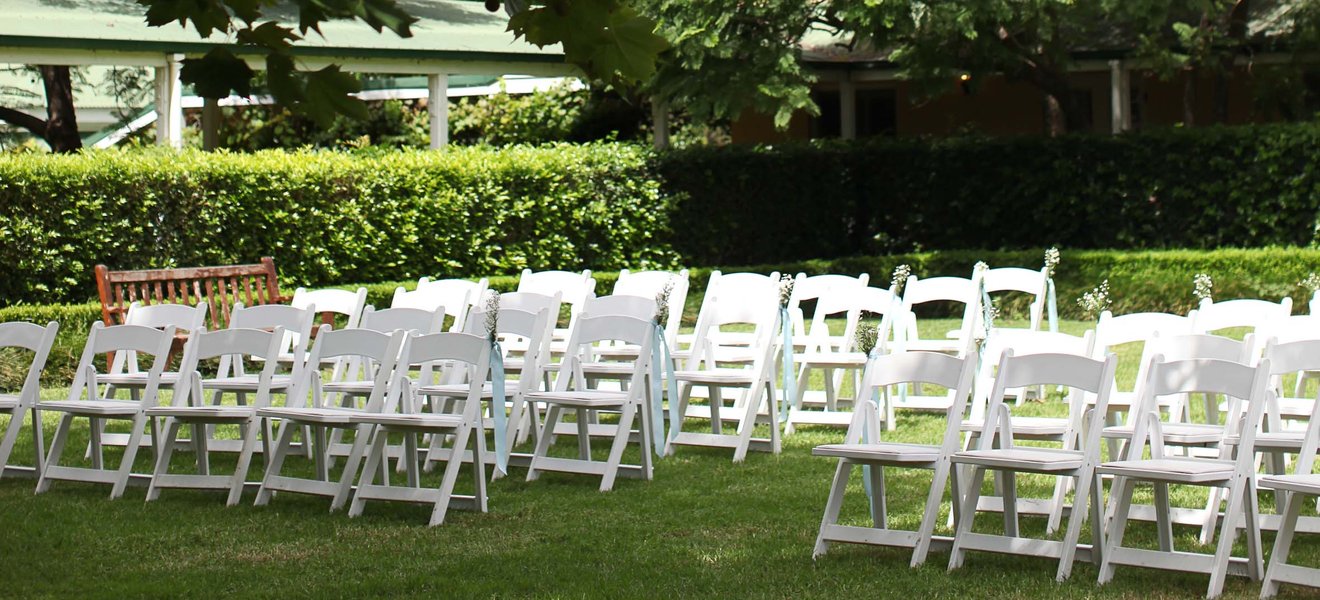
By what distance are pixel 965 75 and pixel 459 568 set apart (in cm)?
1394

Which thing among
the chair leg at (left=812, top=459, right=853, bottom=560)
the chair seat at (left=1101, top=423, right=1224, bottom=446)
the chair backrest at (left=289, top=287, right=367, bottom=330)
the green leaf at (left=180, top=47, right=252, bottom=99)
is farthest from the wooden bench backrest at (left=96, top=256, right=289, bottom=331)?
the green leaf at (left=180, top=47, right=252, bottom=99)

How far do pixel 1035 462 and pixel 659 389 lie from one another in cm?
338

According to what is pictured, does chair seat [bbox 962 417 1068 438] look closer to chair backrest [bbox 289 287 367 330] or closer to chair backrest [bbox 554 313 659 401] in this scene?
chair backrest [bbox 554 313 659 401]

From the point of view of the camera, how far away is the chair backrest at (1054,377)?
21.1ft

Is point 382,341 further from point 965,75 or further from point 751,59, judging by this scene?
point 965,75

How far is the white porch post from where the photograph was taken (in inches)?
680

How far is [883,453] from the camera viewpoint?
651 centimetres

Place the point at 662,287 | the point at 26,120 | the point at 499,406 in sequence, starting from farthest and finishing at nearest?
the point at 26,120, the point at 662,287, the point at 499,406

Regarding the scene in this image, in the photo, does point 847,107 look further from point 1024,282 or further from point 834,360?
point 834,360

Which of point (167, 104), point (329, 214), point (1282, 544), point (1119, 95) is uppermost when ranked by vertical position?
point (1119, 95)

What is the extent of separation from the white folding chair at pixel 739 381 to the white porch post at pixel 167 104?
27.7ft

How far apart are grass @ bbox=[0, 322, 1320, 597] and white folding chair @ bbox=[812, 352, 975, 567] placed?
115mm

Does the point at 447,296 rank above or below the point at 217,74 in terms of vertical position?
below

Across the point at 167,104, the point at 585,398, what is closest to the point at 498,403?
the point at 585,398
